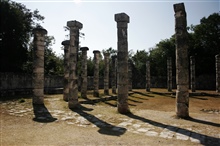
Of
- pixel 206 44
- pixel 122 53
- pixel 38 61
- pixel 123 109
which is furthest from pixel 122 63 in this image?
pixel 206 44

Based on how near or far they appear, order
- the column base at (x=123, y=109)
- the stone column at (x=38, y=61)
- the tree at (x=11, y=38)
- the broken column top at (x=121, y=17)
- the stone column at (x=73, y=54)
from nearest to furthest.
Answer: the column base at (x=123, y=109)
the broken column top at (x=121, y=17)
the stone column at (x=73, y=54)
the stone column at (x=38, y=61)
the tree at (x=11, y=38)

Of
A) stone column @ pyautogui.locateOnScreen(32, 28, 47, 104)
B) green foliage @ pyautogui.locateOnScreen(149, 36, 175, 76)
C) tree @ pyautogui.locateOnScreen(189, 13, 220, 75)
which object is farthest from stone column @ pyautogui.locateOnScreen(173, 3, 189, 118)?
green foliage @ pyautogui.locateOnScreen(149, 36, 175, 76)

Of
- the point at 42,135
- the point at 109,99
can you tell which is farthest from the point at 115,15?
the point at 109,99

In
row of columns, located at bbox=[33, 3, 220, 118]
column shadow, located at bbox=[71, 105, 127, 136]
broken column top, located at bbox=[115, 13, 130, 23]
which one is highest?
broken column top, located at bbox=[115, 13, 130, 23]

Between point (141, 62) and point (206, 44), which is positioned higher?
point (206, 44)

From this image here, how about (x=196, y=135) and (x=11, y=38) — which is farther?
(x=11, y=38)

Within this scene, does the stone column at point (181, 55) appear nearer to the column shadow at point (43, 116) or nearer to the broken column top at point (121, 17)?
the broken column top at point (121, 17)

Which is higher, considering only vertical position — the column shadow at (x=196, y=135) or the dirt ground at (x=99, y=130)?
the column shadow at (x=196, y=135)

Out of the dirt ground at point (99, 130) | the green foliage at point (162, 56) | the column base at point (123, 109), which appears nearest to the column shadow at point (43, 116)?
the dirt ground at point (99, 130)

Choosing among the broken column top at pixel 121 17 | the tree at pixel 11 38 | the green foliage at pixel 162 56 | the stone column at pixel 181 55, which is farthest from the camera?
the green foliage at pixel 162 56

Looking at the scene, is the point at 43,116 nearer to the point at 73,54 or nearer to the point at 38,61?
the point at 73,54

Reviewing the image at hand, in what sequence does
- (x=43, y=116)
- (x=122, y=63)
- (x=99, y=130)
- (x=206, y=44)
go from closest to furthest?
(x=99, y=130), (x=43, y=116), (x=122, y=63), (x=206, y=44)

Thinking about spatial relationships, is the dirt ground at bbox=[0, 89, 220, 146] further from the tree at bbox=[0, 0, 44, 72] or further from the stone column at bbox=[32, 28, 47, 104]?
the tree at bbox=[0, 0, 44, 72]

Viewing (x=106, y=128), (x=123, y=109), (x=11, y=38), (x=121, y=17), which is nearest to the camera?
(x=106, y=128)
